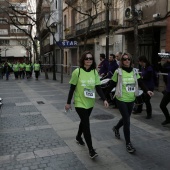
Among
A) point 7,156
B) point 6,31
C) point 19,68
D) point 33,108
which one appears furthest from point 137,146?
point 6,31

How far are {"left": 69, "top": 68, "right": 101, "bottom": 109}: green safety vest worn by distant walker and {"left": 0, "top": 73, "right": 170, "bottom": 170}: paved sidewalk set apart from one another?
92 cm

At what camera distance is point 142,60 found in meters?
7.99

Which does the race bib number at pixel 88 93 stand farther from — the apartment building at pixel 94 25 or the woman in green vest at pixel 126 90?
the apartment building at pixel 94 25

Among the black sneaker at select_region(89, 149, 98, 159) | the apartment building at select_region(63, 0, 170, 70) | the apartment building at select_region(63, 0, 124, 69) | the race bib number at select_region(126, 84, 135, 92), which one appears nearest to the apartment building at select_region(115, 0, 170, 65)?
the apartment building at select_region(63, 0, 170, 70)

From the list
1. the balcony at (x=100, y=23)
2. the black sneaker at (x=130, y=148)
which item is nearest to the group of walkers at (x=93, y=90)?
the black sneaker at (x=130, y=148)

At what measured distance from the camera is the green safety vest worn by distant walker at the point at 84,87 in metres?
4.97

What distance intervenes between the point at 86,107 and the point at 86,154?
2.78ft

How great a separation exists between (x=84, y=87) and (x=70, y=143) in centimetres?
136

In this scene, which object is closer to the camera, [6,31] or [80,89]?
[80,89]

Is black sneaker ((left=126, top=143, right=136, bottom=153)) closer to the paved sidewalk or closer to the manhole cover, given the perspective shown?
the paved sidewalk

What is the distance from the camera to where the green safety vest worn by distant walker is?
4.97 meters

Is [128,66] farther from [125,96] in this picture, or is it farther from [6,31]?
[6,31]

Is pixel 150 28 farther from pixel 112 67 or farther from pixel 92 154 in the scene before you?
pixel 92 154

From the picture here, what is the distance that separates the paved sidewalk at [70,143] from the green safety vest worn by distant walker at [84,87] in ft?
3.01
